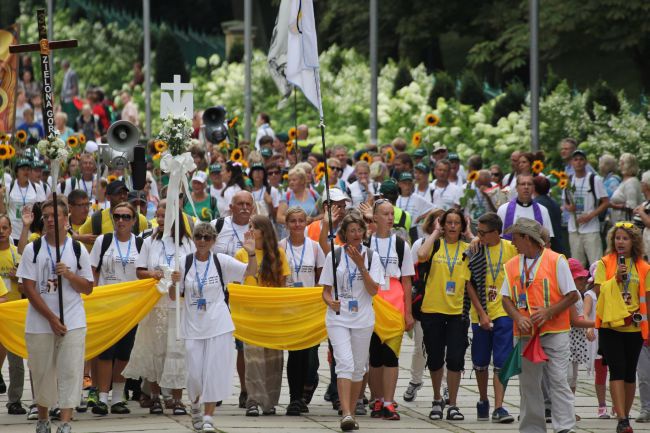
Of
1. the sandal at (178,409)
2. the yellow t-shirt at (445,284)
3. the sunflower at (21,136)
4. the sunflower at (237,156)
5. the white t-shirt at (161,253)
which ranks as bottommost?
the sandal at (178,409)

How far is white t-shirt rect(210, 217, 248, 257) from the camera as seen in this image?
607 inches

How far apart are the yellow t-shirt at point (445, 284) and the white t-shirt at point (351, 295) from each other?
682 millimetres

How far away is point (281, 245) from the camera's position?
15.1m

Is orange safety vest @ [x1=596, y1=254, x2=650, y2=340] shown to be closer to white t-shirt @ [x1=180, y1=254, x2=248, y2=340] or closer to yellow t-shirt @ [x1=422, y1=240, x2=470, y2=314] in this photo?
yellow t-shirt @ [x1=422, y1=240, x2=470, y2=314]

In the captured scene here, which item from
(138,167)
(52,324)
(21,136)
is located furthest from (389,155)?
(52,324)

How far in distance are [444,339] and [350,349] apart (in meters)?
1.11

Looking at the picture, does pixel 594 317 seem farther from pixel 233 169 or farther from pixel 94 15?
pixel 94 15

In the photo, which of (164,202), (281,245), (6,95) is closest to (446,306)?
(281,245)

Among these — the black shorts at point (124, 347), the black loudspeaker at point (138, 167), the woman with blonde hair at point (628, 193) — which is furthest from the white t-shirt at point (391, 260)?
the woman with blonde hair at point (628, 193)

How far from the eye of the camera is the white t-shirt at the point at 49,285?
43.1ft

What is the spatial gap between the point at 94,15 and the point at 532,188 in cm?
3722

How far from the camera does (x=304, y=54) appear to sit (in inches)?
609

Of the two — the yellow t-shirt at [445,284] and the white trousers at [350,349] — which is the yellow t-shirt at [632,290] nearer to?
the yellow t-shirt at [445,284]

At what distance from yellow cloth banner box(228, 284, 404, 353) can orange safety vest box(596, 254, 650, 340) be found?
253 cm
